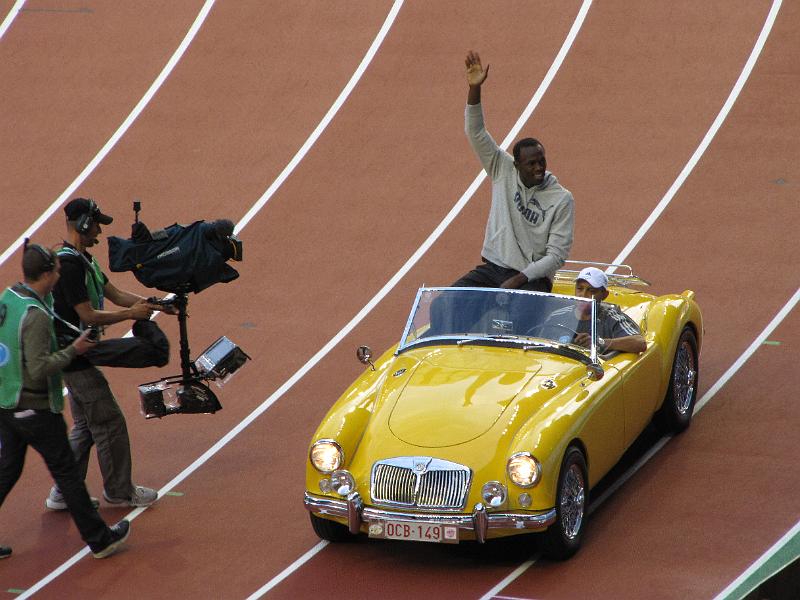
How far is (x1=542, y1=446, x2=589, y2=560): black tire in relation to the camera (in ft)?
31.1

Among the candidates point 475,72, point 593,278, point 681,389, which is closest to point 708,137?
point 681,389

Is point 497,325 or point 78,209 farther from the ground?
point 78,209

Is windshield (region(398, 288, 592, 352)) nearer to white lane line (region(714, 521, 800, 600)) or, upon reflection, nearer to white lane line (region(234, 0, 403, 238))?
white lane line (region(714, 521, 800, 600))

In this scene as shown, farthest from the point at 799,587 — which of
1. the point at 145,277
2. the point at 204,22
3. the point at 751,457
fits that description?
the point at 204,22

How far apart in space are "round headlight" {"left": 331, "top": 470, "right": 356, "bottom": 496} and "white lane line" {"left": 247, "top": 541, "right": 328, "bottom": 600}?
72cm

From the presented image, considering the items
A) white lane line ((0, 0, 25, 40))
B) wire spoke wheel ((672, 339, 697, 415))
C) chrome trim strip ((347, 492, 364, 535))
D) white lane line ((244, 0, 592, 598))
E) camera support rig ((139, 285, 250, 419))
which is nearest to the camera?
chrome trim strip ((347, 492, 364, 535))

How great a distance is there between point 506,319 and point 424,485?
1.97m

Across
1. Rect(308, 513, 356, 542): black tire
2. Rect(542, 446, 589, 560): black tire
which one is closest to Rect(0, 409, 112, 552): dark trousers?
Rect(308, 513, 356, 542): black tire

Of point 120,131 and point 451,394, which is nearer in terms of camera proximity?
point 451,394

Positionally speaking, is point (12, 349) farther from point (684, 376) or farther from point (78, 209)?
point (684, 376)

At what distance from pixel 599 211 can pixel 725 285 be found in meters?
2.08

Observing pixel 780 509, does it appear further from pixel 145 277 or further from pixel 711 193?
pixel 711 193

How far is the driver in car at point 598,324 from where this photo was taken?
1075cm

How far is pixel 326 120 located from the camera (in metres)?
18.3
